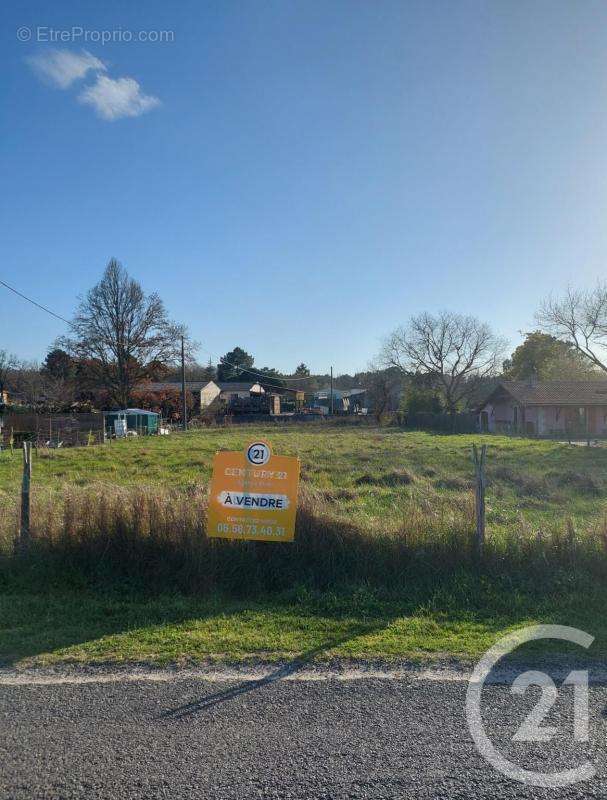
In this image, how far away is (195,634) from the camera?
5129 mm

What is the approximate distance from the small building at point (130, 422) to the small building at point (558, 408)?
96.6 feet

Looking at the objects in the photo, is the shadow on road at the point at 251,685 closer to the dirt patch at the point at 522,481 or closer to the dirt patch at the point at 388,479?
the dirt patch at the point at 522,481

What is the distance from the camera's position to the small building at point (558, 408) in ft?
152

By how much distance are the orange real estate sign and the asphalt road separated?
2.49 metres

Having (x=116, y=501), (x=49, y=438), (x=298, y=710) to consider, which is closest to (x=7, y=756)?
(x=298, y=710)

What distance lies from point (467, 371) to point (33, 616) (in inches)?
2624

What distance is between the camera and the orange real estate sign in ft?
→ 22.0

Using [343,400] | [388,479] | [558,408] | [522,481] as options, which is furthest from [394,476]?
[343,400]

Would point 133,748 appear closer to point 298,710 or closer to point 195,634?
point 298,710

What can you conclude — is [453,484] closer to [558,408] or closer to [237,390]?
[558,408]

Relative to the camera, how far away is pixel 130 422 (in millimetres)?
47875

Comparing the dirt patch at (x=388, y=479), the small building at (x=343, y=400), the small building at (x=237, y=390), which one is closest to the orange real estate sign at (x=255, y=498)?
the dirt patch at (x=388, y=479)

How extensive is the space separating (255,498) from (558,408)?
149 ft

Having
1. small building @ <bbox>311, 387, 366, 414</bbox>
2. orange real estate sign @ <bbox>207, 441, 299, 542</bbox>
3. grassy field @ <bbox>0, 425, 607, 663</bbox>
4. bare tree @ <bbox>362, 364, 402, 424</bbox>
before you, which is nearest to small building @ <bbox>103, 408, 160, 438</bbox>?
bare tree @ <bbox>362, 364, 402, 424</bbox>
